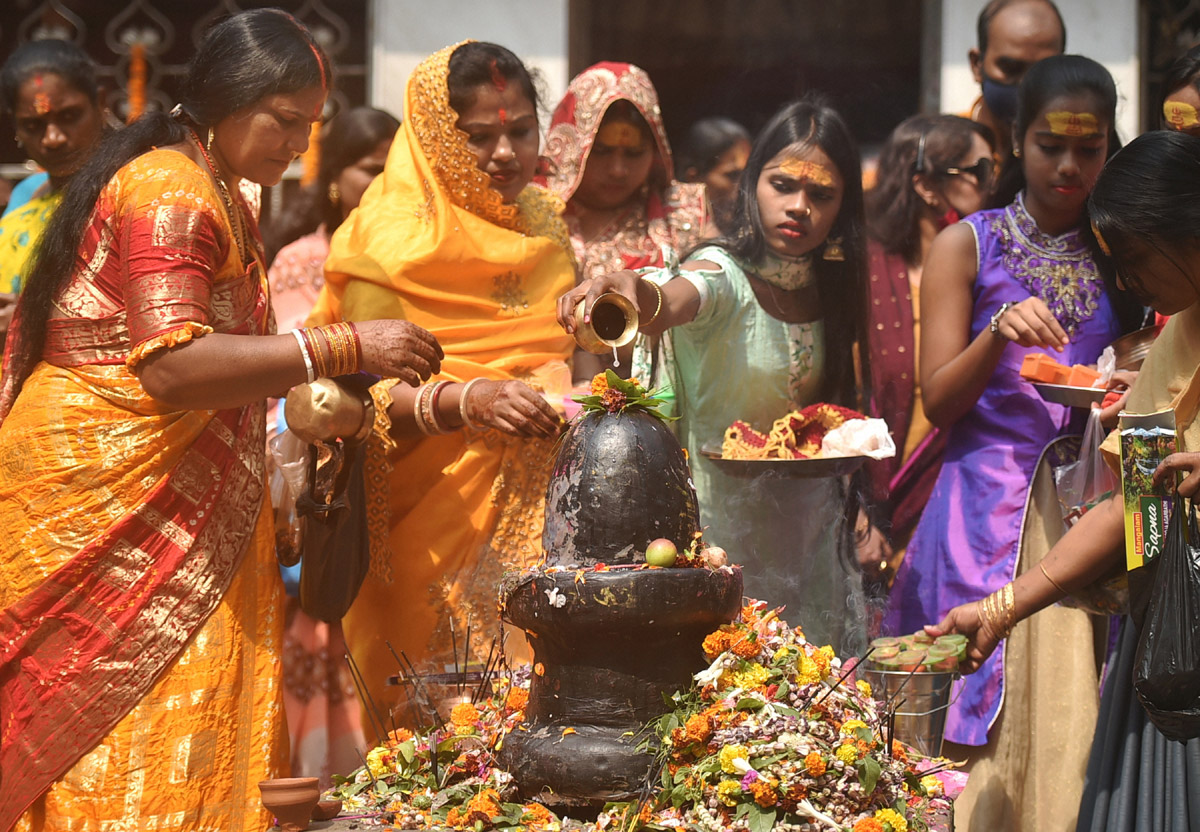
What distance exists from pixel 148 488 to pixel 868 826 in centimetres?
176

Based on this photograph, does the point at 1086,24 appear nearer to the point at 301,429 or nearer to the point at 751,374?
the point at 751,374

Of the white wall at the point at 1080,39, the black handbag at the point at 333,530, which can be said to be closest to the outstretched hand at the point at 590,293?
the black handbag at the point at 333,530

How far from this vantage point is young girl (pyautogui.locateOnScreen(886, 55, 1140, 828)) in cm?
389

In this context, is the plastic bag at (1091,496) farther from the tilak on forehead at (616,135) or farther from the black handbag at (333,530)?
the tilak on forehead at (616,135)

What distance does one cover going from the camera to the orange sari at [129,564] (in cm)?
292

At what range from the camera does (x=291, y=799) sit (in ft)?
8.55

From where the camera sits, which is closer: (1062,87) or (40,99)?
(1062,87)

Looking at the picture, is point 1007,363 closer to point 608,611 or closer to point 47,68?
point 608,611

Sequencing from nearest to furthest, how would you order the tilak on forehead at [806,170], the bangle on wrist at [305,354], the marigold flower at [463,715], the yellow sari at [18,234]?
the marigold flower at [463,715], the bangle on wrist at [305,354], the tilak on forehead at [806,170], the yellow sari at [18,234]

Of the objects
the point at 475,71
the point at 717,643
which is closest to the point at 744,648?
the point at 717,643

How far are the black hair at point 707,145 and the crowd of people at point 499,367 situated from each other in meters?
0.17

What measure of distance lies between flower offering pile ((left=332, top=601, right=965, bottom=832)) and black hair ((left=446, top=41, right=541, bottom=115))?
2.02 meters

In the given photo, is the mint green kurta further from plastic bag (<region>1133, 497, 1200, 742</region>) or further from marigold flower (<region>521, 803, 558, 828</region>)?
marigold flower (<region>521, 803, 558, 828</region>)

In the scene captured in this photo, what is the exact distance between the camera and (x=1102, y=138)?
162 inches
